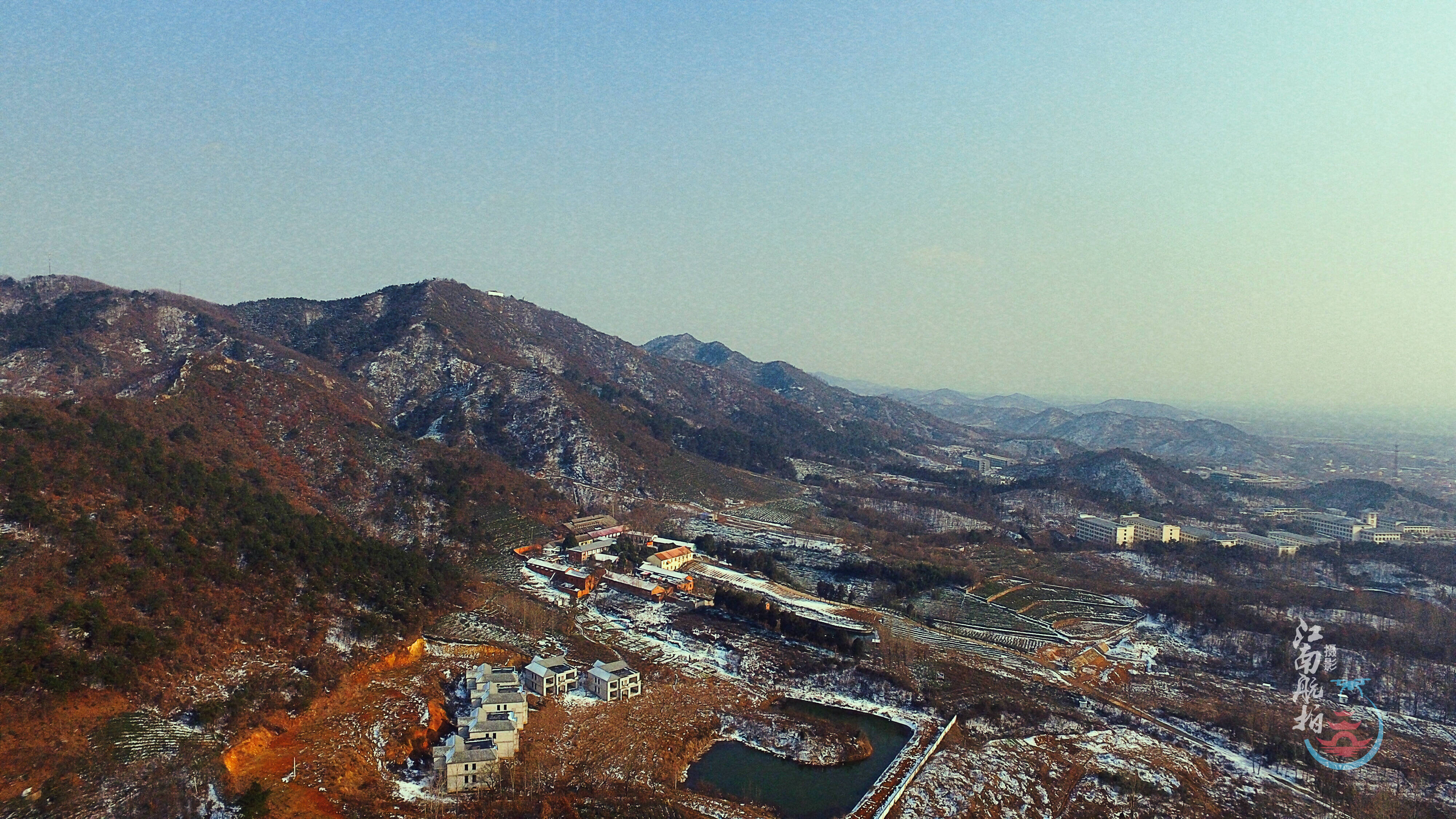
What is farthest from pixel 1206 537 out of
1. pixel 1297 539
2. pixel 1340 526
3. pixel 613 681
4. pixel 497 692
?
pixel 497 692

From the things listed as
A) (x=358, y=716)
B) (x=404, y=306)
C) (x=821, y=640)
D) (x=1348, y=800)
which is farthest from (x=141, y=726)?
(x=404, y=306)

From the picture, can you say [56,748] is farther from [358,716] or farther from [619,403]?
[619,403]

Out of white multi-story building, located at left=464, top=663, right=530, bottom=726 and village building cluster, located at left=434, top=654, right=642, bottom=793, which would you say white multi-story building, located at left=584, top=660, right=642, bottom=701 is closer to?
village building cluster, located at left=434, top=654, right=642, bottom=793

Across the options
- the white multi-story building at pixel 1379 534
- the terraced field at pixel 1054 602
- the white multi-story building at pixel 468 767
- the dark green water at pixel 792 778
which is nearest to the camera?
the white multi-story building at pixel 468 767

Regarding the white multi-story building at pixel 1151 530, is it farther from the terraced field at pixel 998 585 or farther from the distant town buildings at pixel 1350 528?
the terraced field at pixel 998 585

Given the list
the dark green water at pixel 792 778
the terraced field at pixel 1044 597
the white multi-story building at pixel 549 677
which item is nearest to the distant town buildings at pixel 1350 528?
the terraced field at pixel 1044 597

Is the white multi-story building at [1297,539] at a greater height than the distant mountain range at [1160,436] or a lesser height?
lesser
